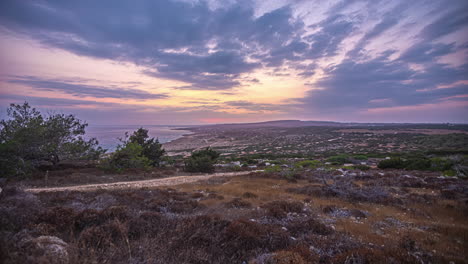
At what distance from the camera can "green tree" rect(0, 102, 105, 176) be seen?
1269 cm

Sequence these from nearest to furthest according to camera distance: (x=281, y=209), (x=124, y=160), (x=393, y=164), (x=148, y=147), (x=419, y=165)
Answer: (x=281, y=209), (x=124, y=160), (x=419, y=165), (x=393, y=164), (x=148, y=147)

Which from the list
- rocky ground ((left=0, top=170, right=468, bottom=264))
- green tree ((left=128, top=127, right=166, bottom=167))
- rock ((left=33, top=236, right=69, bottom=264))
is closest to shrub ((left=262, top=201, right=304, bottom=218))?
rocky ground ((left=0, top=170, right=468, bottom=264))

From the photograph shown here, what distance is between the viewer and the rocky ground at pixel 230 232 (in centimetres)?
354

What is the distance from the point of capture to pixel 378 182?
40.4 feet

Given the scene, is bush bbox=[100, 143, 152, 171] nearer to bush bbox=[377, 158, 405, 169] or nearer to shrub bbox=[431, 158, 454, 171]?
bush bbox=[377, 158, 405, 169]

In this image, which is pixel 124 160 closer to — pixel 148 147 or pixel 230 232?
pixel 148 147

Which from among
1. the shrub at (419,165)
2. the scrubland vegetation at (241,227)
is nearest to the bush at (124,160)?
the scrubland vegetation at (241,227)

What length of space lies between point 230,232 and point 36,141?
693 inches

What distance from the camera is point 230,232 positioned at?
15.1ft

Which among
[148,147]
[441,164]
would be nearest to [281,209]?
[148,147]

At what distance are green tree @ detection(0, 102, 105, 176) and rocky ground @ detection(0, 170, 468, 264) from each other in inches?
343

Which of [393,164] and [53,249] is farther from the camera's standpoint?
[393,164]

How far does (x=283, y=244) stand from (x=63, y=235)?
16.3ft

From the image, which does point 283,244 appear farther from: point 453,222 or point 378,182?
point 378,182
